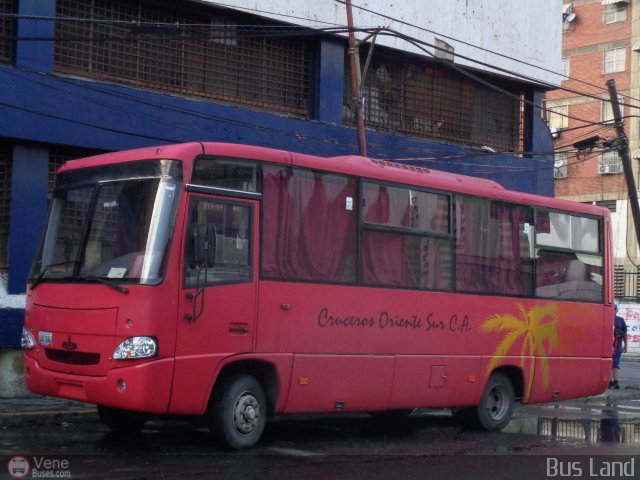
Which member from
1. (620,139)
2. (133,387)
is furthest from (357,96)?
(620,139)

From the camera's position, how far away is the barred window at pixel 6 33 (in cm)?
1470

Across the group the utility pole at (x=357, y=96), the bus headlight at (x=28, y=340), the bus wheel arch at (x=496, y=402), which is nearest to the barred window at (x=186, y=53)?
the utility pole at (x=357, y=96)

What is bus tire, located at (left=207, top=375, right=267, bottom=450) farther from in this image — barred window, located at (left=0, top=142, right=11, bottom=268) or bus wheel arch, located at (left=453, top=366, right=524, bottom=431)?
barred window, located at (left=0, top=142, right=11, bottom=268)

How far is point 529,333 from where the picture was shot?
14.1m

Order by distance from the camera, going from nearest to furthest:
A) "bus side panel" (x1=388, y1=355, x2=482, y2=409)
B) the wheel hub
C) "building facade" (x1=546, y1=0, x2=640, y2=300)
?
the wheel hub
"bus side panel" (x1=388, y1=355, x2=482, y2=409)
"building facade" (x1=546, y1=0, x2=640, y2=300)

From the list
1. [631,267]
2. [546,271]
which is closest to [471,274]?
[546,271]

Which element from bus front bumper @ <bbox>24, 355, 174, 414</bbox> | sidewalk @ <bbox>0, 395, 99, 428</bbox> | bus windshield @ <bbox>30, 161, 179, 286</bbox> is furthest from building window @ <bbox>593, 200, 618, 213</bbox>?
bus front bumper @ <bbox>24, 355, 174, 414</bbox>

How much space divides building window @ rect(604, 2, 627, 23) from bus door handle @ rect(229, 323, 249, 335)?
130 ft

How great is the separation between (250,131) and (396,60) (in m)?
4.66

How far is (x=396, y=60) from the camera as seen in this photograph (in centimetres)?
2069

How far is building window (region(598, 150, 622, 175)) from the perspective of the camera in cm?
4534

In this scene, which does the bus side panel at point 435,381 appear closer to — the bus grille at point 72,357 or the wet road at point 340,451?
the wet road at point 340,451

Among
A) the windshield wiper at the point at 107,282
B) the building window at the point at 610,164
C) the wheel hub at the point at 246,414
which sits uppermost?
the building window at the point at 610,164

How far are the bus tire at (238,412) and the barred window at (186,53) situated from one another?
239 inches
